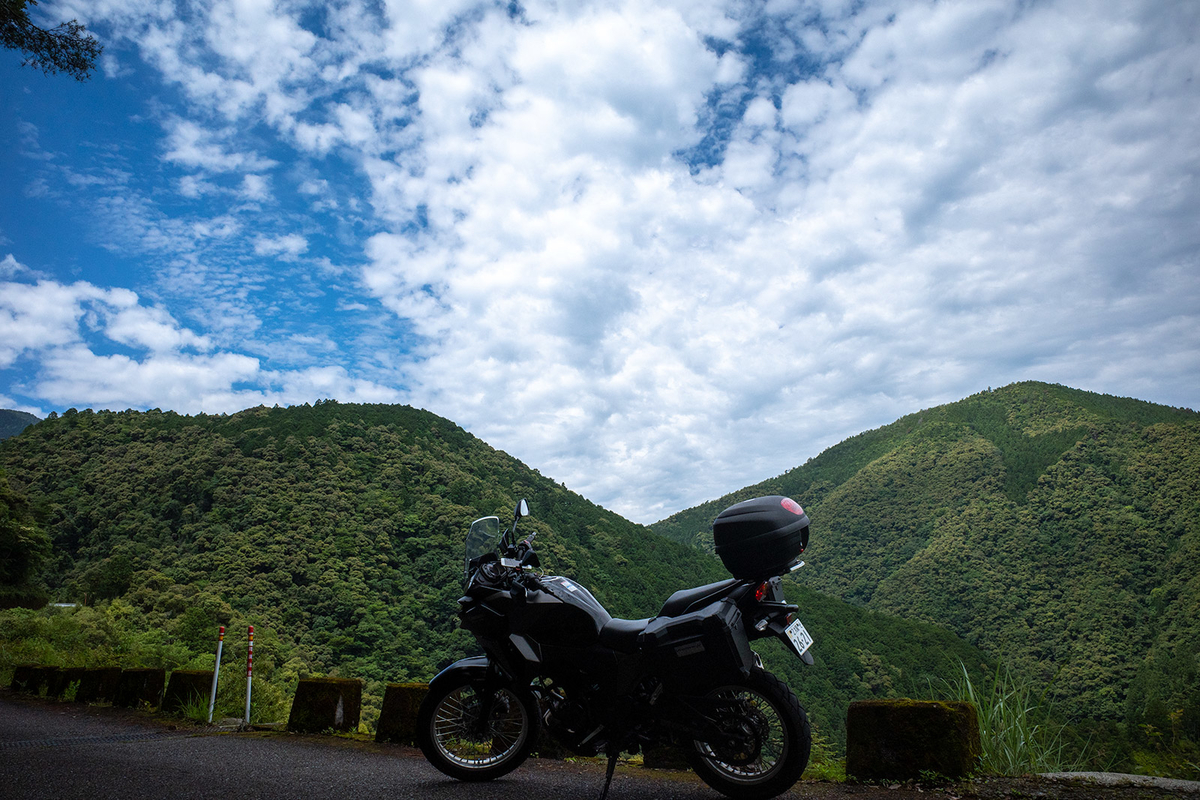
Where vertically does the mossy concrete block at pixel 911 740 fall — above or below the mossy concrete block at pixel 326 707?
above

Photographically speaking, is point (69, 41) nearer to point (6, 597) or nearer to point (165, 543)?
point (6, 597)

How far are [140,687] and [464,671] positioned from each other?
7482 mm

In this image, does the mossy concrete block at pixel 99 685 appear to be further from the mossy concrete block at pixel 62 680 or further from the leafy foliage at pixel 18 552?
the leafy foliage at pixel 18 552

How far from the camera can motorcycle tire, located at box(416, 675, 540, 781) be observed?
13.4ft

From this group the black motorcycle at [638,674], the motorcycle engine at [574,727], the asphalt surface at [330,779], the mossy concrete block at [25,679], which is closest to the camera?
the asphalt surface at [330,779]

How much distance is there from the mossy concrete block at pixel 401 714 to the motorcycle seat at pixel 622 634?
2417mm

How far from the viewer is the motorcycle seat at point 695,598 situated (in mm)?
3664

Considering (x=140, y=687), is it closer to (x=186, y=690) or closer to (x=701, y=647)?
(x=186, y=690)

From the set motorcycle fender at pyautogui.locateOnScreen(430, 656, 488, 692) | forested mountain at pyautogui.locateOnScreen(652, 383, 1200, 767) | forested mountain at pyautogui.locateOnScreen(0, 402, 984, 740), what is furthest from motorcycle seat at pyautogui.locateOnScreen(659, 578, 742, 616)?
forested mountain at pyautogui.locateOnScreen(652, 383, 1200, 767)

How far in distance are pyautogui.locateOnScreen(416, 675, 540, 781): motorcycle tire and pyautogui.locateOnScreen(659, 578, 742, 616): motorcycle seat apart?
108cm

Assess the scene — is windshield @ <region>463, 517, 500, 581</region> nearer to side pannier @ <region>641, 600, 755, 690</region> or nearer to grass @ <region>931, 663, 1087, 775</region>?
side pannier @ <region>641, 600, 755, 690</region>

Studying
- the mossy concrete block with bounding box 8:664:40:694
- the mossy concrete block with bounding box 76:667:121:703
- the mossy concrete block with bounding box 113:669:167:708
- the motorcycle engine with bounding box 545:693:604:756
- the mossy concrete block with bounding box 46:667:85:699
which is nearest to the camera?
the motorcycle engine with bounding box 545:693:604:756

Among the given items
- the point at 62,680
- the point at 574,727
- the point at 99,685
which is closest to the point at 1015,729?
the point at 574,727

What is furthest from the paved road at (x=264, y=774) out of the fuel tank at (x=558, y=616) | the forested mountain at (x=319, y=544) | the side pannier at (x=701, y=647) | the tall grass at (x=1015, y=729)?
the forested mountain at (x=319, y=544)
